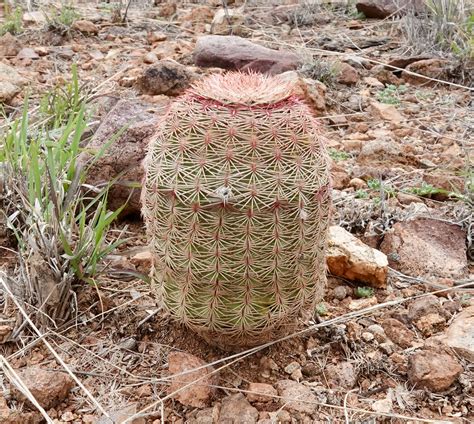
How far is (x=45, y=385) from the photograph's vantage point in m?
1.94

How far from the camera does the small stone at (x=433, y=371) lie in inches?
80.1

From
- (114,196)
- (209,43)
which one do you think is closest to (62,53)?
(209,43)

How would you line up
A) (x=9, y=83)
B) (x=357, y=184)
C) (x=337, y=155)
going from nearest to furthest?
(x=357, y=184) → (x=337, y=155) → (x=9, y=83)

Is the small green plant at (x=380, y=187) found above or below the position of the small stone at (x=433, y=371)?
above

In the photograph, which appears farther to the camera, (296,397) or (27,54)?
(27,54)

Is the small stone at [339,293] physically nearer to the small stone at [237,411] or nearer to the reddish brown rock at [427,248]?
the reddish brown rock at [427,248]

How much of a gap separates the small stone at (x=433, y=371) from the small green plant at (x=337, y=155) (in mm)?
1518

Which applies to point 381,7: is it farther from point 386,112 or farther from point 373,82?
point 386,112

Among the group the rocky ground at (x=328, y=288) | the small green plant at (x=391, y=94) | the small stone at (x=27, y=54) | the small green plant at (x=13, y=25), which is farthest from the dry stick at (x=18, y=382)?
the small green plant at (x=13, y=25)

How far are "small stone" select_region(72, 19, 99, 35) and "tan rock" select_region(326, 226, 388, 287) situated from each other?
3306mm

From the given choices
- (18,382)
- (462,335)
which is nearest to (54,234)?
(18,382)

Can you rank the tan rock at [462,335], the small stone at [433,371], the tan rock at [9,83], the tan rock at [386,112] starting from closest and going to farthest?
the small stone at [433,371] < the tan rock at [462,335] < the tan rock at [9,83] < the tan rock at [386,112]

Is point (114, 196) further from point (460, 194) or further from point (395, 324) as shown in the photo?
point (460, 194)

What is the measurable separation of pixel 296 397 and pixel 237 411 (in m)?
0.18
